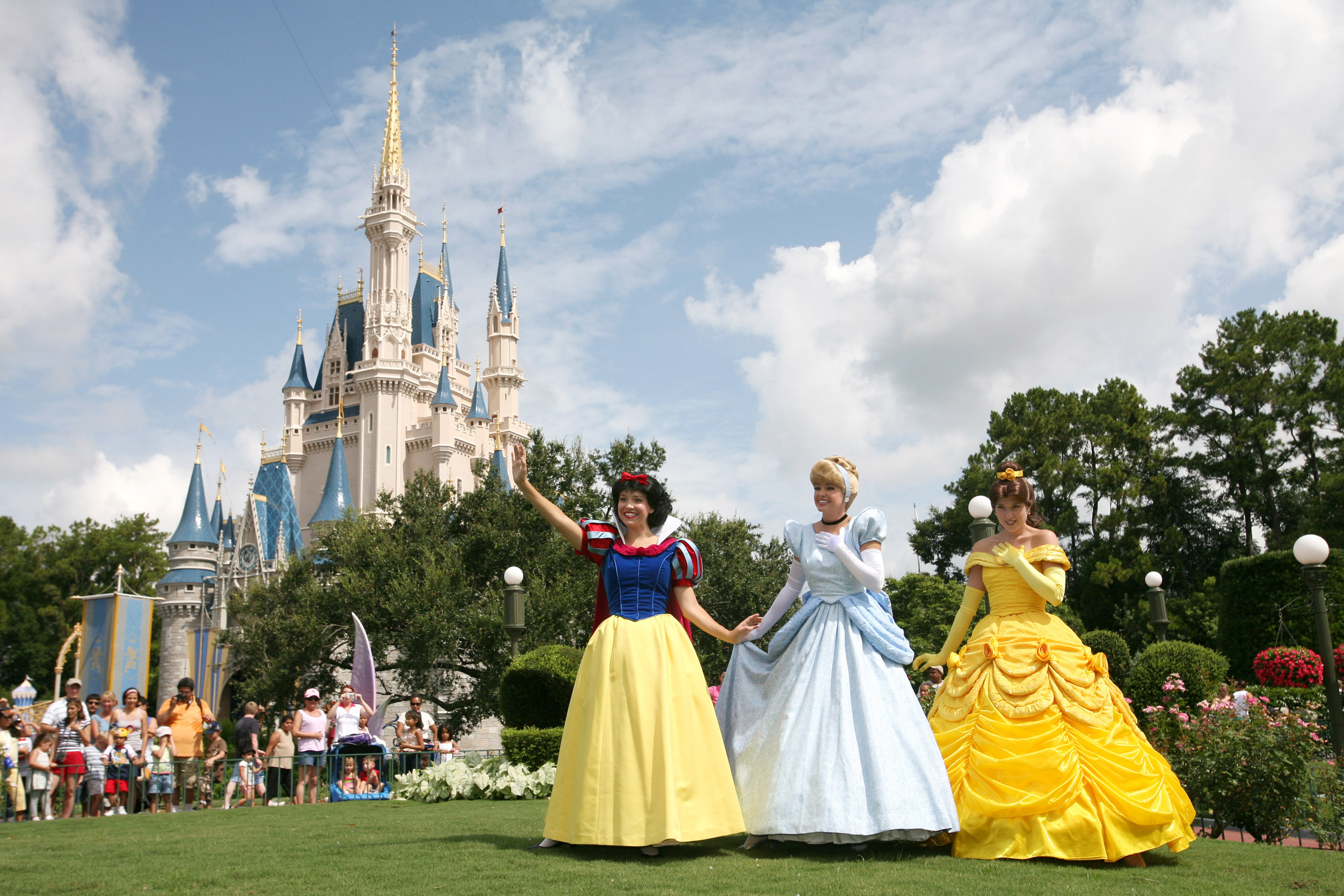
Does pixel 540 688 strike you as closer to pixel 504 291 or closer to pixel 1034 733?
pixel 1034 733

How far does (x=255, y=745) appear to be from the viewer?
1173 cm

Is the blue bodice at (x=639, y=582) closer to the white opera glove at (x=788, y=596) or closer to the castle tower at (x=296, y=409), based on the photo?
the white opera glove at (x=788, y=596)

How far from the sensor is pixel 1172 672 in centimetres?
1229

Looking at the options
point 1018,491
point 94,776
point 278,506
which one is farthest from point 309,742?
point 278,506

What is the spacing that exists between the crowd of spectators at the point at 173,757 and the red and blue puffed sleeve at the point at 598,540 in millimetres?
6903

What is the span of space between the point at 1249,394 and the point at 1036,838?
33.0 metres

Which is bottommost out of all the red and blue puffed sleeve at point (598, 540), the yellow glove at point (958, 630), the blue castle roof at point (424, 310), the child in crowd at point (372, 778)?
the child in crowd at point (372, 778)

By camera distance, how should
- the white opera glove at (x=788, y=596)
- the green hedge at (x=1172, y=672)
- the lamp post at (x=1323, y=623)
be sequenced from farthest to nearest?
the green hedge at (x=1172, y=672)
the lamp post at (x=1323, y=623)
the white opera glove at (x=788, y=596)

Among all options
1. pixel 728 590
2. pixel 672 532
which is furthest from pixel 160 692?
pixel 672 532

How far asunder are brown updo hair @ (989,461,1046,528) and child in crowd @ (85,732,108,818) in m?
9.74

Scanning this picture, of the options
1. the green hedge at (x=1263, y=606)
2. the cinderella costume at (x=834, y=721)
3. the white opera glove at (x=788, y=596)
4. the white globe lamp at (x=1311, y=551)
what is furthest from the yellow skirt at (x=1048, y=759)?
the green hedge at (x=1263, y=606)

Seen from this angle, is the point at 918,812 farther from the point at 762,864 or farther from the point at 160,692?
the point at 160,692

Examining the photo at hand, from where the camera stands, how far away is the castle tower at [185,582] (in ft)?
170

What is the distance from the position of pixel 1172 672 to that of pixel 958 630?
8.41 metres
